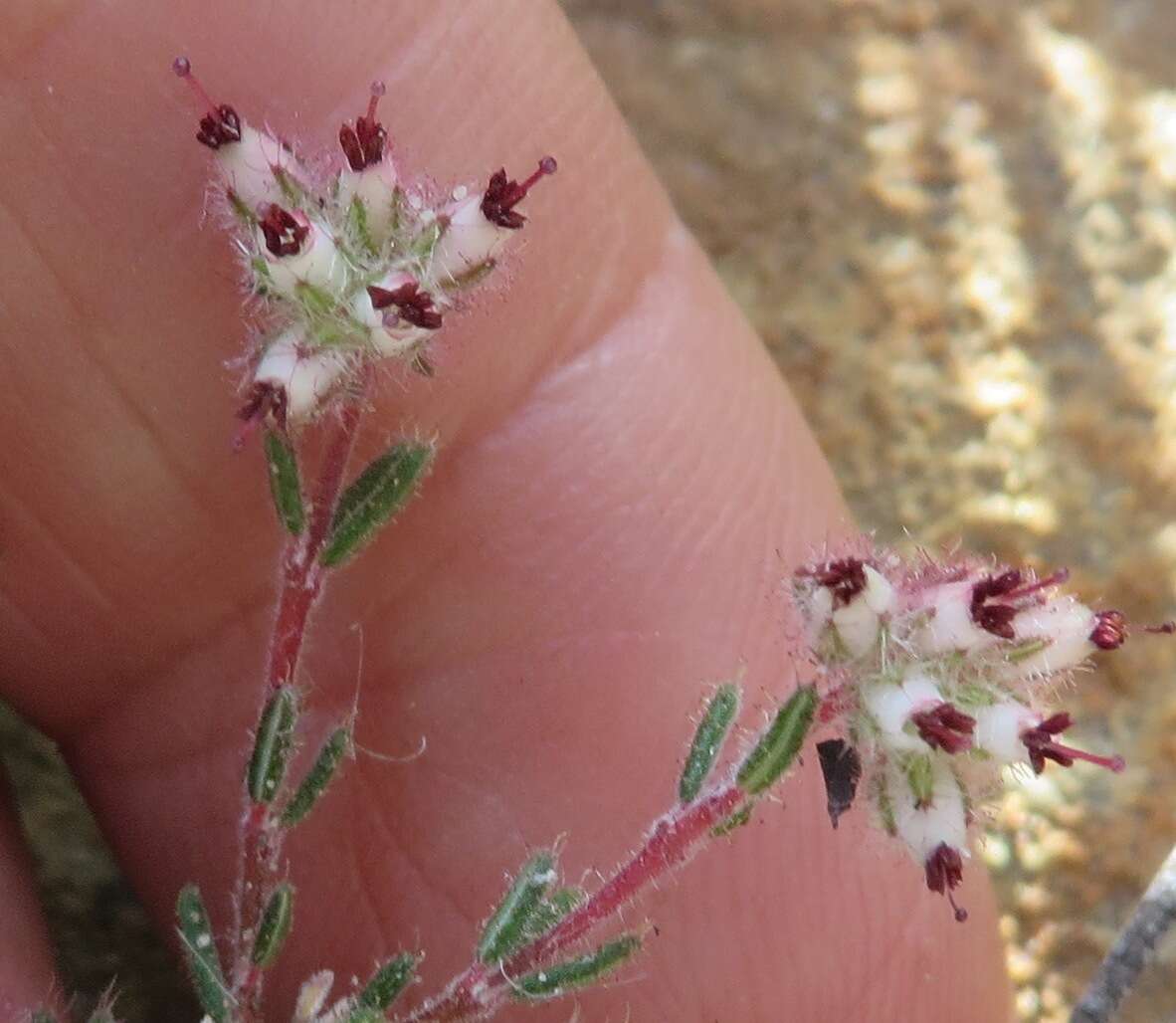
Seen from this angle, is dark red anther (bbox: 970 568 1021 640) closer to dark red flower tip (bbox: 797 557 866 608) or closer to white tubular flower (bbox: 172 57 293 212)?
dark red flower tip (bbox: 797 557 866 608)

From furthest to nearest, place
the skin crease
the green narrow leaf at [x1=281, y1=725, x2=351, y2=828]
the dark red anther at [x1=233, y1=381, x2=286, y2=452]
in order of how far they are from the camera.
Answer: the skin crease
the green narrow leaf at [x1=281, y1=725, x2=351, y2=828]
the dark red anther at [x1=233, y1=381, x2=286, y2=452]

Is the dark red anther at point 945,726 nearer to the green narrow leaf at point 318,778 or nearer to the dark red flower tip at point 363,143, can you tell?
the green narrow leaf at point 318,778

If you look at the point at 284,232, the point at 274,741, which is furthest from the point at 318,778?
the point at 284,232

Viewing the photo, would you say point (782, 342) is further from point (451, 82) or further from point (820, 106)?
point (451, 82)

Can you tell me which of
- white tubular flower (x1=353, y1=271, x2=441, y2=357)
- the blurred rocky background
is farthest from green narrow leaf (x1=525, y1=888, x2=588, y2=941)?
the blurred rocky background

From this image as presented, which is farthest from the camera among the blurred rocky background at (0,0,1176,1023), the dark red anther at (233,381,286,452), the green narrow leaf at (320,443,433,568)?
the blurred rocky background at (0,0,1176,1023)

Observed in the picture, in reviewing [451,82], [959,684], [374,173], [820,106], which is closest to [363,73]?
[451,82]

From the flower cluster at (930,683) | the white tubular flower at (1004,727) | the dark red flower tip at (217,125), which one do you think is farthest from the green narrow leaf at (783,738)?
the dark red flower tip at (217,125)
